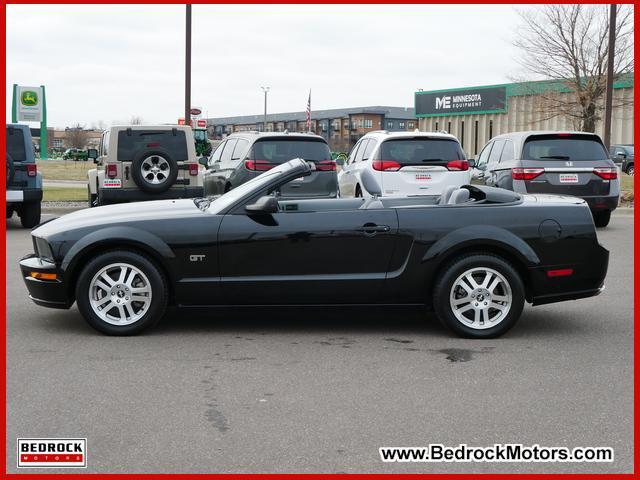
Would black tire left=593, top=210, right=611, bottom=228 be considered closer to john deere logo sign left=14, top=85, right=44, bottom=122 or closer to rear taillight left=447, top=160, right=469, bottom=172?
rear taillight left=447, top=160, right=469, bottom=172

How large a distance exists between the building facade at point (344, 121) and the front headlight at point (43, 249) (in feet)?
302

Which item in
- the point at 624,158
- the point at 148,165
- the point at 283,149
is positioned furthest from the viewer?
the point at 624,158

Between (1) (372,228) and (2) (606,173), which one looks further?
(2) (606,173)

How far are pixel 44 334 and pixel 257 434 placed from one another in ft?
9.72

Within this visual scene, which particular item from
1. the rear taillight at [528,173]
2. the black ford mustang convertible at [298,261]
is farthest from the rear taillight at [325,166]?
the black ford mustang convertible at [298,261]

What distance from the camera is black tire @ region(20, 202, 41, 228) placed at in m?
15.4

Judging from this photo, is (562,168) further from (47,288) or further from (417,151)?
(47,288)

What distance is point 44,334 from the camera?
22.1 ft

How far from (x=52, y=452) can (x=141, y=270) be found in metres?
2.52

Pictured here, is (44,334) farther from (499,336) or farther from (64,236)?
(499,336)

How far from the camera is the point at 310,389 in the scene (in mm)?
5262

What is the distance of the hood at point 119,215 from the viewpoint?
6.73 m

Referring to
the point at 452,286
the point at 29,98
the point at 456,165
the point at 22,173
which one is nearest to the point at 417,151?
the point at 456,165

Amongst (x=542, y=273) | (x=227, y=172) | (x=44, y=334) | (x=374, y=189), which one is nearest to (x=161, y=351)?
(x=44, y=334)
